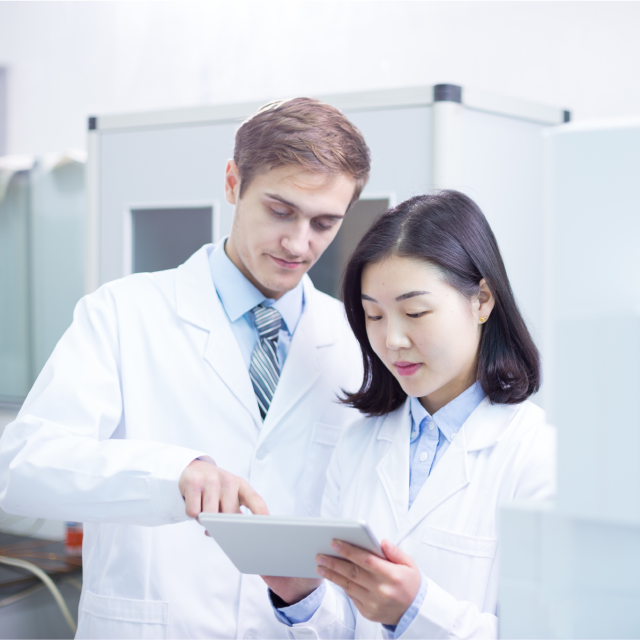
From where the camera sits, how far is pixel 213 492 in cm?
86

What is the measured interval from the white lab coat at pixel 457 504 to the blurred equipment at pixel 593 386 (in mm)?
386

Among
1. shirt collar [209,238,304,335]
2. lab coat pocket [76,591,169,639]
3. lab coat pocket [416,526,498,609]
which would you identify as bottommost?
lab coat pocket [76,591,169,639]

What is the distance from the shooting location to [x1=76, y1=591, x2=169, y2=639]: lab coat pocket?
1091 mm

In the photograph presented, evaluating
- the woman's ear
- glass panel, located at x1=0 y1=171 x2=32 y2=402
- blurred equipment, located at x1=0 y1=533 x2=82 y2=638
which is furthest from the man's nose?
glass panel, located at x1=0 y1=171 x2=32 y2=402

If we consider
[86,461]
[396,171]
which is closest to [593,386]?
[86,461]

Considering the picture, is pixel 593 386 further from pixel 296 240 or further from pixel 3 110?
pixel 3 110

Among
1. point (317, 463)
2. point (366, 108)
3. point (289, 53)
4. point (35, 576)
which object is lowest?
point (35, 576)

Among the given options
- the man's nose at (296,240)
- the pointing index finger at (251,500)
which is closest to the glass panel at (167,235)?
the man's nose at (296,240)

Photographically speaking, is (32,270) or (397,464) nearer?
(397,464)

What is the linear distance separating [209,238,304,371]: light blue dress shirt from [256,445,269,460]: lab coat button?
16 cm

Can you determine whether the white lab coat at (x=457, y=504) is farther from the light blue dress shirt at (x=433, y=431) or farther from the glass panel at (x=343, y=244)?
the glass panel at (x=343, y=244)

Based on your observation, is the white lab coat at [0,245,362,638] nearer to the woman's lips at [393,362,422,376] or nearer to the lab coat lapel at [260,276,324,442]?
the lab coat lapel at [260,276,324,442]

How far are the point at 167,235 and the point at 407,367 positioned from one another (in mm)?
1040

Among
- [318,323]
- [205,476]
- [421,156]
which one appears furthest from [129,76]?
[205,476]
